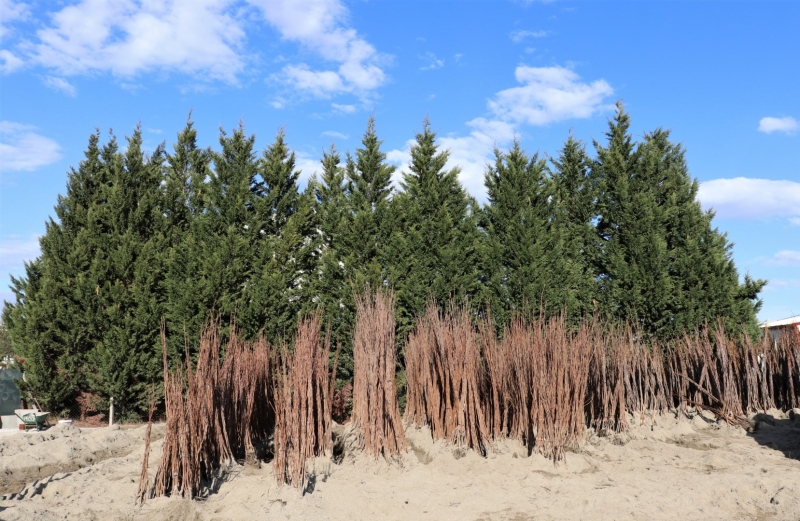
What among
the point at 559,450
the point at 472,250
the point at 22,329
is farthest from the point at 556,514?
the point at 22,329

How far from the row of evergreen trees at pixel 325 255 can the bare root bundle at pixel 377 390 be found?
4.01m

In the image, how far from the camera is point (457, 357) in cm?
622

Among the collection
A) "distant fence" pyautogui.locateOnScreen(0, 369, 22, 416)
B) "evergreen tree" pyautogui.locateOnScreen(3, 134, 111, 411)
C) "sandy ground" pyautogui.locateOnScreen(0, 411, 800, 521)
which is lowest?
"sandy ground" pyautogui.locateOnScreen(0, 411, 800, 521)

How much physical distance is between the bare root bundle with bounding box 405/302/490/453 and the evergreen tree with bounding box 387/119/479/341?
320 cm

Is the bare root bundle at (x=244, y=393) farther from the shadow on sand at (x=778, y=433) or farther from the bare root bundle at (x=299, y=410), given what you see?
the shadow on sand at (x=778, y=433)

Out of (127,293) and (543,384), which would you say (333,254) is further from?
(543,384)

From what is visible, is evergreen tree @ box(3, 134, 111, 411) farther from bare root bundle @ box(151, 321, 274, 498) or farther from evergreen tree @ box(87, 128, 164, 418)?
bare root bundle @ box(151, 321, 274, 498)

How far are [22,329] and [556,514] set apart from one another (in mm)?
11181

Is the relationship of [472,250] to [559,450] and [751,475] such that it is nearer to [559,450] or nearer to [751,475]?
[559,450]

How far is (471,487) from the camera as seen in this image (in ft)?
17.9

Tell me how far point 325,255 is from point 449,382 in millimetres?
4955

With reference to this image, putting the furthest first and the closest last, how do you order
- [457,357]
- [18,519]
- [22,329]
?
[22,329] < [457,357] < [18,519]

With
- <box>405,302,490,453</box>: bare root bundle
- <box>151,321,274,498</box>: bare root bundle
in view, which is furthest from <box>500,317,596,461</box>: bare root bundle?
<box>151,321,274,498</box>: bare root bundle

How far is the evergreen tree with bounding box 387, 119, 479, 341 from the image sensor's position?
420 inches
